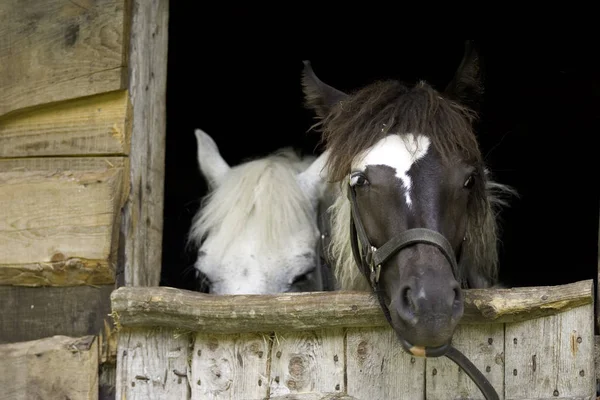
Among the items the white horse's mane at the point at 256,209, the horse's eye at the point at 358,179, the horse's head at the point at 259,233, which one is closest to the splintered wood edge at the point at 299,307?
the horse's eye at the point at 358,179

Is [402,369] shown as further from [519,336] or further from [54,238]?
[54,238]

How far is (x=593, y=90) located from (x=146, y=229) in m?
3.22

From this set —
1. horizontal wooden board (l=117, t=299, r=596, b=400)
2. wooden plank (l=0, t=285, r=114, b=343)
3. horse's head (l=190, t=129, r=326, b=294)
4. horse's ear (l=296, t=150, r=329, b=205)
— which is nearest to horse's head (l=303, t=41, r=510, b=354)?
horizontal wooden board (l=117, t=299, r=596, b=400)

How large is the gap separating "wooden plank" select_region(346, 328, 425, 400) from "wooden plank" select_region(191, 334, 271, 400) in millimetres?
255

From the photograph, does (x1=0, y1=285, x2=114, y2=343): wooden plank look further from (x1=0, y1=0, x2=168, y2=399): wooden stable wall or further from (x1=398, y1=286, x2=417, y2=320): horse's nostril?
(x1=398, y1=286, x2=417, y2=320): horse's nostril

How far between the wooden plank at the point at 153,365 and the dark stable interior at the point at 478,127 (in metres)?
1.92

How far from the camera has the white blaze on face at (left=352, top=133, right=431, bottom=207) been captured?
1.99 m

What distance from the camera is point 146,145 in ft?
8.29

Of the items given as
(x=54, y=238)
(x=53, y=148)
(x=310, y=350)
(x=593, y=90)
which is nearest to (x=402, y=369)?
(x=310, y=350)

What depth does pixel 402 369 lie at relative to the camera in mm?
2098

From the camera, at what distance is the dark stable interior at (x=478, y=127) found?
478 cm

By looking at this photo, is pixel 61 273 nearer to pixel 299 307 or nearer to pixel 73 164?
pixel 73 164

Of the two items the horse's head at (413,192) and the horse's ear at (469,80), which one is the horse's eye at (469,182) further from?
the horse's ear at (469,80)

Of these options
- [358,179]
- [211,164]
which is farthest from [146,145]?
[358,179]
